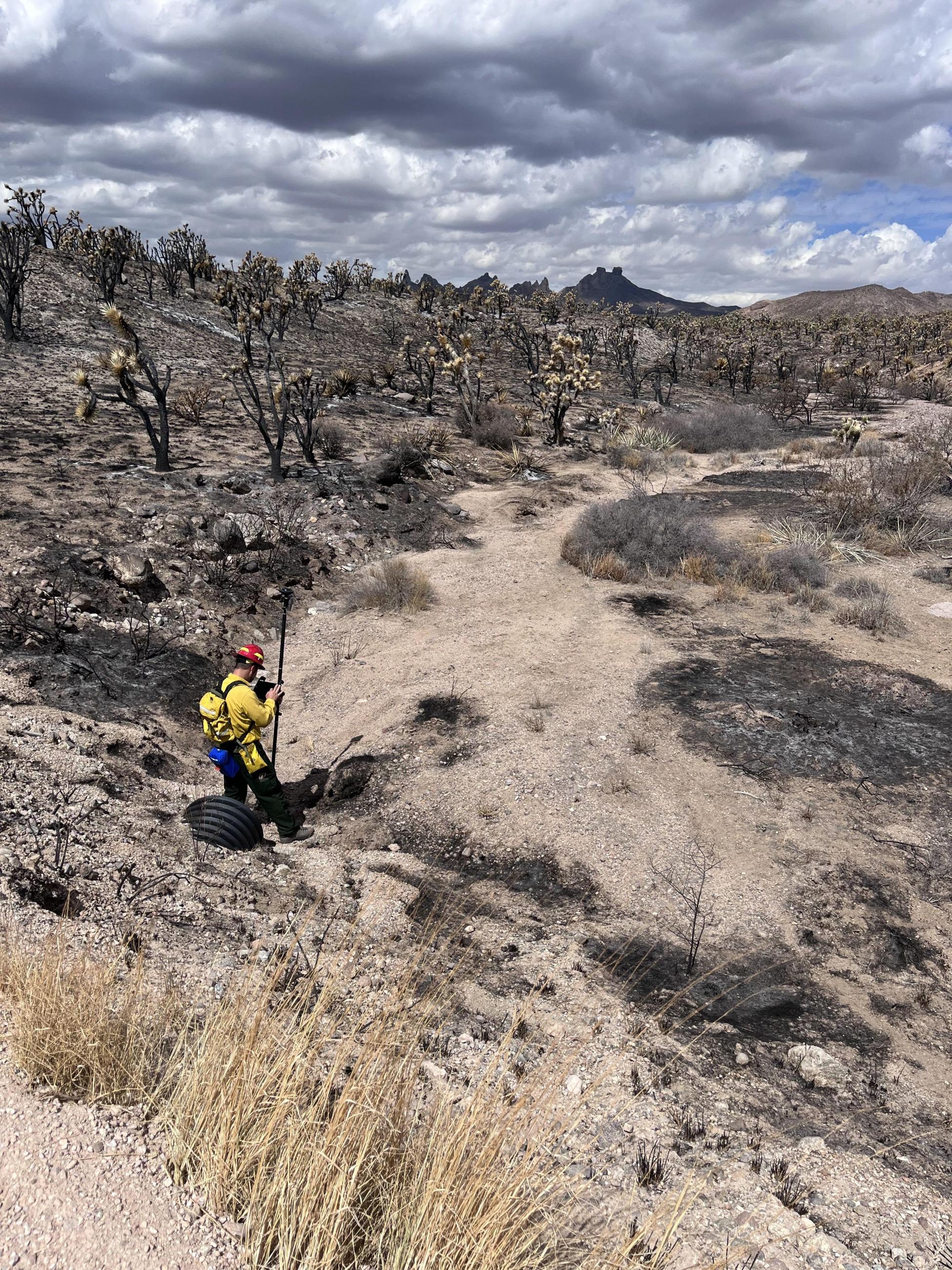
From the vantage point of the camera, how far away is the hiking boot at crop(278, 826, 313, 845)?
5.70 metres

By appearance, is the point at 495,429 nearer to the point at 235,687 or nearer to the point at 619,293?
the point at 235,687

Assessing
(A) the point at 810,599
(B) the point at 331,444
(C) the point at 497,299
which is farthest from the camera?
(C) the point at 497,299

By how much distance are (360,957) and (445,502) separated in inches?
479

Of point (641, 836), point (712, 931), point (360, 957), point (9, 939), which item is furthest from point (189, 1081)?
point (641, 836)

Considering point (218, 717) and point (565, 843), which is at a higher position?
point (218, 717)

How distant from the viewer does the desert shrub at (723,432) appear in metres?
22.3

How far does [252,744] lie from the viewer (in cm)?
557

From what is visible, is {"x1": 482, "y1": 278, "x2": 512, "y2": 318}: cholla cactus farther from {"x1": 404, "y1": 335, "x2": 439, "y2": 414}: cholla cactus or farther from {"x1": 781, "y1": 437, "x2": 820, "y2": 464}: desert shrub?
{"x1": 781, "y1": 437, "x2": 820, "y2": 464}: desert shrub

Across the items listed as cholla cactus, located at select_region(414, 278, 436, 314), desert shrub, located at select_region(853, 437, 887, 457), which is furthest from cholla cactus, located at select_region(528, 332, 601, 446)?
cholla cactus, located at select_region(414, 278, 436, 314)

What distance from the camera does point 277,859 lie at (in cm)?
507

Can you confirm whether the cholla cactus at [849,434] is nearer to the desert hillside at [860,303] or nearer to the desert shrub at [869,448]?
the desert shrub at [869,448]

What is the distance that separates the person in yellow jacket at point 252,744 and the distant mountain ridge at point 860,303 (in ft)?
288

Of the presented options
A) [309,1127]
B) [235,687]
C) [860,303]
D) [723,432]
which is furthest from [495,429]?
[860,303]

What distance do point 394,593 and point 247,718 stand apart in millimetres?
5320
